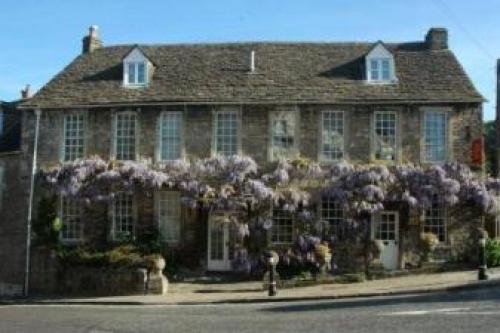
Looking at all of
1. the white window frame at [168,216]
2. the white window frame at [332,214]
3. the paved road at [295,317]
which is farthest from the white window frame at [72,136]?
the paved road at [295,317]

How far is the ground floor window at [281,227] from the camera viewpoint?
1340 inches

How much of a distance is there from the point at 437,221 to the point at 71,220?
14635mm

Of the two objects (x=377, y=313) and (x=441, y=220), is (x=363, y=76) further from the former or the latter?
(x=377, y=313)

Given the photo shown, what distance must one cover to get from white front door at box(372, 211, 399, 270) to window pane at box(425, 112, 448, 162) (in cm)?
274

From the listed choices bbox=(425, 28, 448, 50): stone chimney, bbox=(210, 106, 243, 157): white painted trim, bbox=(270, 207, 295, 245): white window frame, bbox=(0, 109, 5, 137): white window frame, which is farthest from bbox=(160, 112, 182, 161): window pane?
bbox=(425, 28, 448, 50): stone chimney

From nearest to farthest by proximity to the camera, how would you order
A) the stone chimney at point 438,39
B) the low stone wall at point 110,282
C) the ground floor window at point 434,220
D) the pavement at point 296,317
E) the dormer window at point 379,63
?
1. the pavement at point 296,317
2. the low stone wall at point 110,282
3. the ground floor window at point 434,220
4. the dormer window at point 379,63
5. the stone chimney at point 438,39

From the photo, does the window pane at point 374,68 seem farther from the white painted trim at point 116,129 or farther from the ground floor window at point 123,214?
the ground floor window at point 123,214

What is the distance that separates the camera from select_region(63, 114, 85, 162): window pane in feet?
116

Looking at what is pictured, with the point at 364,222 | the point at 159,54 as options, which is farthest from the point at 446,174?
the point at 159,54

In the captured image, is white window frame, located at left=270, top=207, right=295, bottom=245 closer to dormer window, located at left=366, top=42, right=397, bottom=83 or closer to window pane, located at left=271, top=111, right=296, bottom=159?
window pane, located at left=271, top=111, right=296, bottom=159

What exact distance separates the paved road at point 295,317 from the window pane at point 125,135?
36.8 ft

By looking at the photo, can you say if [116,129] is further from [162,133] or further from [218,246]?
[218,246]

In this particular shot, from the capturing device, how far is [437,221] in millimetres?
33688

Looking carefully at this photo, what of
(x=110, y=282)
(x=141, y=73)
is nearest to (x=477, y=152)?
(x=141, y=73)
